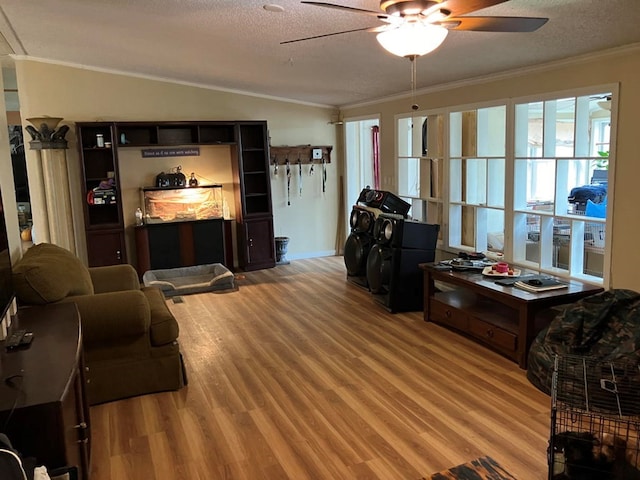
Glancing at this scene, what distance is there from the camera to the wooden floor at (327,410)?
8.75ft

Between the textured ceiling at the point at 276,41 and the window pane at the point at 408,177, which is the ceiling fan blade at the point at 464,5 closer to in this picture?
the textured ceiling at the point at 276,41

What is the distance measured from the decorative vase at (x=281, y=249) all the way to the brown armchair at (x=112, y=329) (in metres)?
3.74

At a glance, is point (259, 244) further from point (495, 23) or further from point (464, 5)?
point (464, 5)

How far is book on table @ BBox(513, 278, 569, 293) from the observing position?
3801 millimetres

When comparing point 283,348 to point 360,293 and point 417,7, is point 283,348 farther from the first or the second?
point 417,7

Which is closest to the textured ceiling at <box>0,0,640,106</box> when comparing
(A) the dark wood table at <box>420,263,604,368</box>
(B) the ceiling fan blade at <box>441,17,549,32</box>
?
(B) the ceiling fan blade at <box>441,17,549,32</box>

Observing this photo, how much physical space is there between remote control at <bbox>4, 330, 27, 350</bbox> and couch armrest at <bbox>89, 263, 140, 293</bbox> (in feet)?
5.53

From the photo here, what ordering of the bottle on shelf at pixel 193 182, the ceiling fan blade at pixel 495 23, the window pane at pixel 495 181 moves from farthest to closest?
the bottle on shelf at pixel 193 182, the window pane at pixel 495 181, the ceiling fan blade at pixel 495 23

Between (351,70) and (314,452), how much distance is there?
3643mm

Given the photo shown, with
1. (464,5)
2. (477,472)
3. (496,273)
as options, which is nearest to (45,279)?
(477,472)

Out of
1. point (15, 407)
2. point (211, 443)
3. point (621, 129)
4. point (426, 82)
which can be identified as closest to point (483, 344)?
point (621, 129)

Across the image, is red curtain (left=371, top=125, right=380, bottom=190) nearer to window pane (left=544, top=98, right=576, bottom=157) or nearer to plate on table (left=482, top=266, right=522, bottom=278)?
window pane (left=544, top=98, right=576, bottom=157)

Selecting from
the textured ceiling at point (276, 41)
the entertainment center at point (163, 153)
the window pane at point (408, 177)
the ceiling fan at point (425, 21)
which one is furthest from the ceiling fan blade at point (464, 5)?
the entertainment center at point (163, 153)

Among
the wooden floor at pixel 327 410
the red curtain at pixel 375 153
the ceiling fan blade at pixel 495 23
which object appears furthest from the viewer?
the red curtain at pixel 375 153
